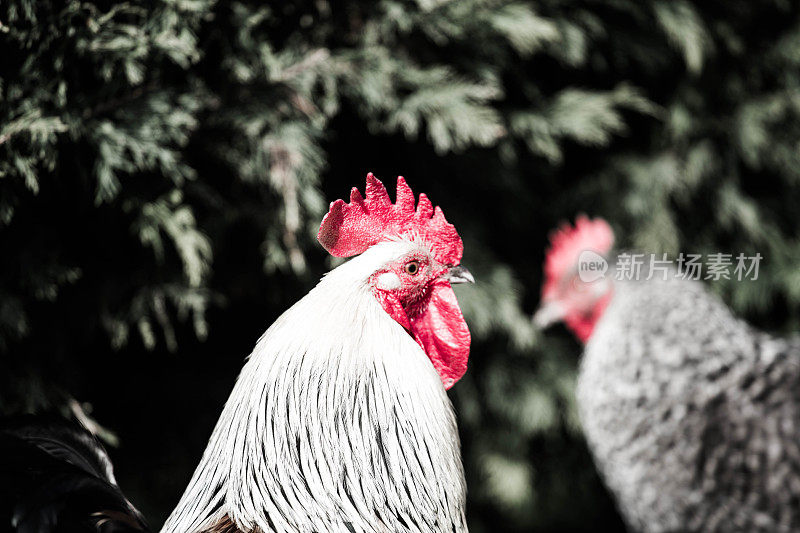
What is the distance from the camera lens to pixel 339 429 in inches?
62.0

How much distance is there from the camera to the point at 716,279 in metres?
4.20

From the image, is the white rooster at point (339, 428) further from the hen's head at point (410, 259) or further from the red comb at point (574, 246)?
the red comb at point (574, 246)

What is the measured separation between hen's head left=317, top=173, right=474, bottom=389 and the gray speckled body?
137cm

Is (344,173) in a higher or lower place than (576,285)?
higher

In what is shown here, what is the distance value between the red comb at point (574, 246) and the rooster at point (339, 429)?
2137 millimetres

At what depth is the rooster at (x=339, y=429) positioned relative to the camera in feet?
5.03

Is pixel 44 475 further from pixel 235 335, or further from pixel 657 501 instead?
pixel 657 501

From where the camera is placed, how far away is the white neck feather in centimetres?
154

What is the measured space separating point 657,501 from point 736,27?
3.01 m

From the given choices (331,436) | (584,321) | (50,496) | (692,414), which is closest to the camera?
(50,496)

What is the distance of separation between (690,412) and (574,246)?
1217 millimetres

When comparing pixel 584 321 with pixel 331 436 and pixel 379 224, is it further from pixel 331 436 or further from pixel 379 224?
pixel 331 436

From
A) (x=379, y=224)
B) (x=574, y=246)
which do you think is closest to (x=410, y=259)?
(x=379, y=224)

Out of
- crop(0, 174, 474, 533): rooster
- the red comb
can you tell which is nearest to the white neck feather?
crop(0, 174, 474, 533): rooster
